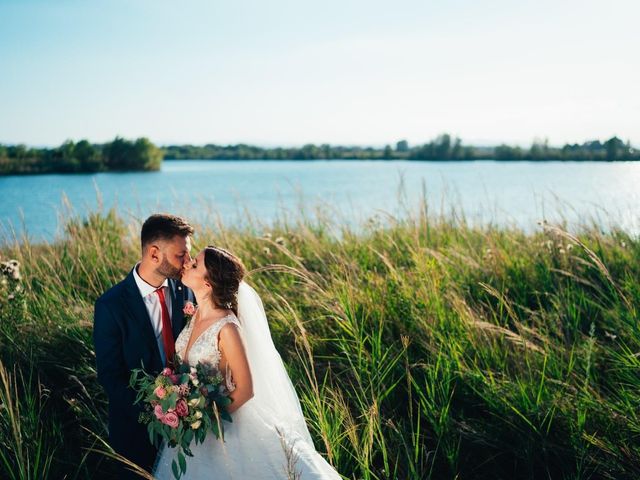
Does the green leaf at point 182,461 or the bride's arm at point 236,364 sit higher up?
the bride's arm at point 236,364

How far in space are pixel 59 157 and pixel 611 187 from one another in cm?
3994

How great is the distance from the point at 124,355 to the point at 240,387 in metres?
0.73

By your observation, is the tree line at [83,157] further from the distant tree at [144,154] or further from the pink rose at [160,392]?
the pink rose at [160,392]

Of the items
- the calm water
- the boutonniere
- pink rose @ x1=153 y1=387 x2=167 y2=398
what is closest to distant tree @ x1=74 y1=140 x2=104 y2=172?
the calm water

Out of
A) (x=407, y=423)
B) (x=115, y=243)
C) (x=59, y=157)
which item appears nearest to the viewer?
(x=407, y=423)

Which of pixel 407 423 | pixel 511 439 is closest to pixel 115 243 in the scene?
pixel 407 423

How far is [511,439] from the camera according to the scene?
3.07m

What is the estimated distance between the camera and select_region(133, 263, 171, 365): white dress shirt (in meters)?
2.90

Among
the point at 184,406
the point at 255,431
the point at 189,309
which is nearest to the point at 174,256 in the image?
the point at 189,309

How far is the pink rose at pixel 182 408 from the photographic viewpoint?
2.36m

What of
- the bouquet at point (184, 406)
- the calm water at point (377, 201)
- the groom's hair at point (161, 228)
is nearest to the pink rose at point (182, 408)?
the bouquet at point (184, 406)

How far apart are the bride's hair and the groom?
11.2 inches

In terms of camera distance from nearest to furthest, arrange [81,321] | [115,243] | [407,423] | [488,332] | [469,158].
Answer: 1. [407,423]
2. [488,332]
3. [81,321]
4. [115,243]
5. [469,158]

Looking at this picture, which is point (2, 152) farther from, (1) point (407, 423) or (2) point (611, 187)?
(1) point (407, 423)
